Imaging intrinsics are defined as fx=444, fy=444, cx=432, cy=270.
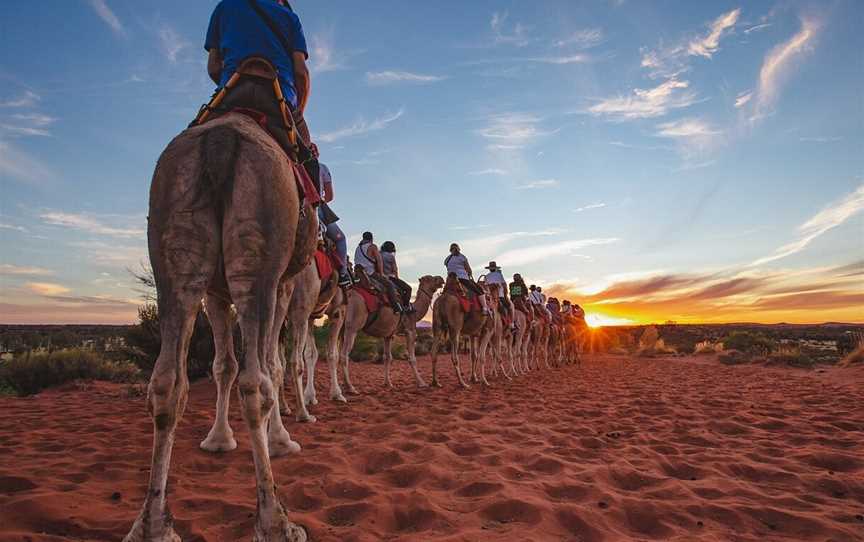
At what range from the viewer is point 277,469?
375cm

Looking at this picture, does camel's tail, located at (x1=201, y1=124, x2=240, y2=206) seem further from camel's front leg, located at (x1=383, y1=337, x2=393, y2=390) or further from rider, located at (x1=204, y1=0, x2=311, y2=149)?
camel's front leg, located at (x1=383, y1=337, x2=393, y2=390)

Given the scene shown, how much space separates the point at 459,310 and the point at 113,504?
30.4ft

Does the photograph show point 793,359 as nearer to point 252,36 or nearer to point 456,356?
point 456,356

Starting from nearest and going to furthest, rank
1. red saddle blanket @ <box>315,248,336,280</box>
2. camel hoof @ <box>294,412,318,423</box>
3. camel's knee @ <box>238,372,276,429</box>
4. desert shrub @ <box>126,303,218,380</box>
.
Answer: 1. camel's knee @ <box>238,372,276,429</box>
2. camel hoof @ <box>294,412,318,423</box>
3. red saddle blanket @ <box>315,248,336,280</box>
4. desert shrub @ <box>126,303,218,380</box>

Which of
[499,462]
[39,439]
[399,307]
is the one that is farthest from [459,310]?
[39,439]

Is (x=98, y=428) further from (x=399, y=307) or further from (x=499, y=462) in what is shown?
(x=399, y=307)

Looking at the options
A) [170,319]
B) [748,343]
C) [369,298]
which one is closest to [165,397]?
[170,319]

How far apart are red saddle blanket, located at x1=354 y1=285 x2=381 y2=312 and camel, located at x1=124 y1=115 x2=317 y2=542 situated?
698 cm

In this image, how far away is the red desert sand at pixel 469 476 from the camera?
8.89 ft

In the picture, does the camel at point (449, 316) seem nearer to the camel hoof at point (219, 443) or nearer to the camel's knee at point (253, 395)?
the camel hoof at point (219, 443)

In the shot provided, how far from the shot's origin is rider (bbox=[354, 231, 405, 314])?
10142 millimetres

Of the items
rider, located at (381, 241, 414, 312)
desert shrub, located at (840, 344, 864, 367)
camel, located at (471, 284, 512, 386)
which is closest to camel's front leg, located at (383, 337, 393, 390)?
rider, located at (381, 241, 414, 312)

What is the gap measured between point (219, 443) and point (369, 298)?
17.5 feet

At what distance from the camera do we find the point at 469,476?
3631 millimetres
